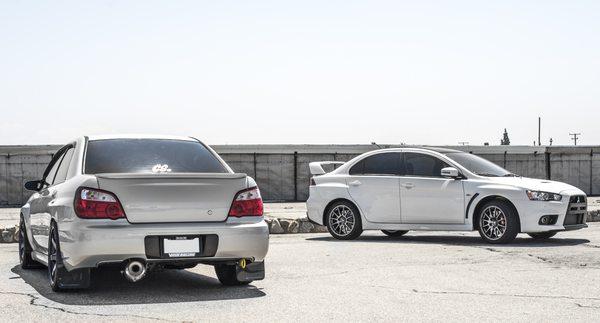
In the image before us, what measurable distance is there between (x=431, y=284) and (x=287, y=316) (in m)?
2.33

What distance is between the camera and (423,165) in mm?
14219

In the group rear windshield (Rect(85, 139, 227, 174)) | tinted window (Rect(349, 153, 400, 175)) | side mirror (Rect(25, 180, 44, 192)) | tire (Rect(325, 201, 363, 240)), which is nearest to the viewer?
rear windshield (Rect(85, 139, 227, 174))

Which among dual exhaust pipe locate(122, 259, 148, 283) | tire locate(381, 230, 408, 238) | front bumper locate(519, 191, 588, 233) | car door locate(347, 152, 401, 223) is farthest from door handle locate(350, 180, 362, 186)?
dual exhaust pipe locate(122, 259, 148, 283)

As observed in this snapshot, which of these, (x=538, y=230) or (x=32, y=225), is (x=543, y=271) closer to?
(x=538, y=230)

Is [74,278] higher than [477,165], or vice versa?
[477,165]

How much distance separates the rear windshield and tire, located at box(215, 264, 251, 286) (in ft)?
3.15

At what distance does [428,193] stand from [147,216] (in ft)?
22.7

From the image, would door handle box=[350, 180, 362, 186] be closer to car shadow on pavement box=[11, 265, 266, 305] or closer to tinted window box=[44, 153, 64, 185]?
car shadow on pavement box=[11, 265, 266, 305]

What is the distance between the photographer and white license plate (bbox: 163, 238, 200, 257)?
7.88 m

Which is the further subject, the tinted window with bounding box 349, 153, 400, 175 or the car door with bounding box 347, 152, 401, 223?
the tinted window with bounding box 349, 153, 400, 175

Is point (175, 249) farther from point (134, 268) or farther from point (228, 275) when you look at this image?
point (228, 275)

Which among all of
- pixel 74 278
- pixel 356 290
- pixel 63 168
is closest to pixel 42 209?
pixel 63 168

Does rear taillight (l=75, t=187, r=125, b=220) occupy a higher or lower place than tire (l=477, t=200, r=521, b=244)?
higher

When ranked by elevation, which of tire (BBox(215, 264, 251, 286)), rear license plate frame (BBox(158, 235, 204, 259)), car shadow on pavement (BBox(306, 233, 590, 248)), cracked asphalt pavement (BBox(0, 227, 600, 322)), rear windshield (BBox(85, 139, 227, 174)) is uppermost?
rear windshield (BBox(85, 139, 227, 174))
